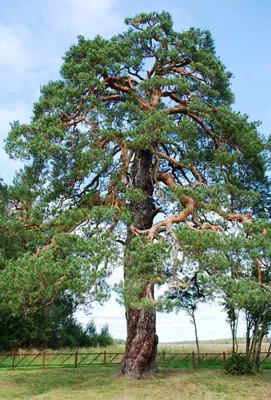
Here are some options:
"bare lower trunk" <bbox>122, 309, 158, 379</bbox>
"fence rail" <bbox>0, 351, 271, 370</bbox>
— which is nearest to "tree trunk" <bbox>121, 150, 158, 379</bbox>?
"bare lower trunk" <bbox>122, 309, 158, 379</bbox>

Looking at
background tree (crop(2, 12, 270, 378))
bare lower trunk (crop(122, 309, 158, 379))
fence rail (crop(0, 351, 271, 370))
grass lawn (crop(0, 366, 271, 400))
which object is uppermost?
background tree (crop(2, 12, 270, 378))

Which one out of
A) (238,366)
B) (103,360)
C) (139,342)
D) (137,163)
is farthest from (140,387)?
(103,360)

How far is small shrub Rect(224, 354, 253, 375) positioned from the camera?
35.4 ft

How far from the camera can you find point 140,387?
839 cm

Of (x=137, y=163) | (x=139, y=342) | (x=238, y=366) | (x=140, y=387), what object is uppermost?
(x=137, y=163)

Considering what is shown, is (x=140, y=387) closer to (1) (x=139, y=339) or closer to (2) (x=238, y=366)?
(1) (x=139, y=339)

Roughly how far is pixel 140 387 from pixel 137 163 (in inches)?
202

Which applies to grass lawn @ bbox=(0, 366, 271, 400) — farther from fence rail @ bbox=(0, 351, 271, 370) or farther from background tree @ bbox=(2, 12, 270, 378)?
fence rail @ bbox=(0, 351, 271, 370)

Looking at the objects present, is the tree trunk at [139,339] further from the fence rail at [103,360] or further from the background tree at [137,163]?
the fence rail at [103,360]

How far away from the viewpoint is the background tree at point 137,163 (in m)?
7.24

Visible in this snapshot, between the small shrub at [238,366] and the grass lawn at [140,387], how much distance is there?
27cm

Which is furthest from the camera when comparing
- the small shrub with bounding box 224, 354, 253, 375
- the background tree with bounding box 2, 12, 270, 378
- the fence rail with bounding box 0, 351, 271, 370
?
the fence rail with bounding box 0, 351, 271, 370

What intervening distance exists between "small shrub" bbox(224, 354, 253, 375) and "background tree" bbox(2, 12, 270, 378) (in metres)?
2.45

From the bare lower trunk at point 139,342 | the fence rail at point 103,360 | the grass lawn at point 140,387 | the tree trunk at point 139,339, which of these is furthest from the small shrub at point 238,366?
the fence rail at point 103,360
